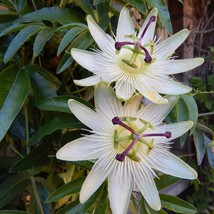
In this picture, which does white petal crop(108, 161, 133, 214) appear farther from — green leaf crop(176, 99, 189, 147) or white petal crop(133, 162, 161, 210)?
green leaf crop(176, 99, 189, 147)

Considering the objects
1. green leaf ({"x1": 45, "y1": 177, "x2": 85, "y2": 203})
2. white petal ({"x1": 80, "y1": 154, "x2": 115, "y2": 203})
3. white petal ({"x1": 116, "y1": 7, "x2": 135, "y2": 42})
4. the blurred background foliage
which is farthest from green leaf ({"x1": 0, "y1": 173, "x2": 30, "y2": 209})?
white petal ({"x1": 116, "y1": 7, "x2": 135, "y2": 42})

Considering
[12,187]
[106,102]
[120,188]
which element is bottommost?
[12,187]

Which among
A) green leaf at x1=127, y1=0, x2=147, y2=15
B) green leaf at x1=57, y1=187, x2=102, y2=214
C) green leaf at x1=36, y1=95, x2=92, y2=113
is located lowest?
green leaf at x1=57, y1=187, x2=102, y2=214

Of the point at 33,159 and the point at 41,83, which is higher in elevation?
the point at 41,83

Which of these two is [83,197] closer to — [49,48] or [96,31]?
[96,31]

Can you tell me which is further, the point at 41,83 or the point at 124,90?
the point at 41,83

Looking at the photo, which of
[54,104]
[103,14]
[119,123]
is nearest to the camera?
[119,123]

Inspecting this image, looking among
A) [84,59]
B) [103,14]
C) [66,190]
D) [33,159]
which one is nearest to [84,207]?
[66,190]

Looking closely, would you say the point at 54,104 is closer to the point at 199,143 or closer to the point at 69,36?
the point at 69,36
